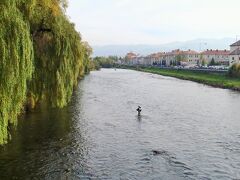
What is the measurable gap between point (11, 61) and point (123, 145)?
14.0m

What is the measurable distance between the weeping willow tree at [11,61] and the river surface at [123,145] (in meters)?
4.91

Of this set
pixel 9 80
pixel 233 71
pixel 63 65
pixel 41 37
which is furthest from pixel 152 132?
pixel 233 71

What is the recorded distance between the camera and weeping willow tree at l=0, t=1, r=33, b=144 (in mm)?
21672

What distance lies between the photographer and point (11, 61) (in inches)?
868

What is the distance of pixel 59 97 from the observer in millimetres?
37406

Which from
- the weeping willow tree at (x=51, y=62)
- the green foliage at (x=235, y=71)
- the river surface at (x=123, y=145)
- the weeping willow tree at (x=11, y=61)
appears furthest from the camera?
the green foliage at (x=235, y=71)

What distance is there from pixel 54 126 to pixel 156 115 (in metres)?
14.7

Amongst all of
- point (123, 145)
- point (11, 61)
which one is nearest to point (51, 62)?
point (123, 145)

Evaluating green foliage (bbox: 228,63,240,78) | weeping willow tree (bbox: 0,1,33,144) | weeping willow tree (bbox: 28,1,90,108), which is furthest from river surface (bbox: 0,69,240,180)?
green foliage (bbox: 228,63,240,78)

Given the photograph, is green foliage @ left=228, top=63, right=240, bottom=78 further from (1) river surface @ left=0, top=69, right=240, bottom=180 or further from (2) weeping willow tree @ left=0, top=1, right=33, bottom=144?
(2) weeping willow tree @ left=0, top=1, right=33, bottom=144

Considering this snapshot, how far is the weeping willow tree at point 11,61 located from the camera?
71.1 ft

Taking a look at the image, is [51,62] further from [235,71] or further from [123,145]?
[235,71]

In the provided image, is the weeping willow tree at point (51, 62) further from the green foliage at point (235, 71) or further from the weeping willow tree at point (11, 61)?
the green foliage at point (235, 71)

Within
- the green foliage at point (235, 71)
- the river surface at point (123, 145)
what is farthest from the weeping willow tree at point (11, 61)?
the green foliage at point (235, 71)
